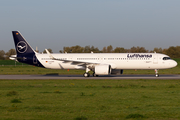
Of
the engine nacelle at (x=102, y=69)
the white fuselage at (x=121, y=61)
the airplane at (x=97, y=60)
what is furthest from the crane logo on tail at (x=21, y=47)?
the engine nacelle at (x=102, y=69)

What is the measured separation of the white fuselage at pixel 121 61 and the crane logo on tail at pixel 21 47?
4.16m

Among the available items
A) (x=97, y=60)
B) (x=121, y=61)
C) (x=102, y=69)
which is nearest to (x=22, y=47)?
(x=97, y=60)

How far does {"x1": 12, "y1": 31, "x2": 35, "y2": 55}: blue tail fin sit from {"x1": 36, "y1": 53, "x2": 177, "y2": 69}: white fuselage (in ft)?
12.1

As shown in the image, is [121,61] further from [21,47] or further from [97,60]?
[21,47]

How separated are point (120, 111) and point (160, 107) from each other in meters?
2.43

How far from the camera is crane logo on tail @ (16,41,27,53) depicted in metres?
39.9

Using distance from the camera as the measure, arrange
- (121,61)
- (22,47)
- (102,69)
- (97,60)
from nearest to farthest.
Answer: (102,69)
(121,61)
(97,60)
(22,47)

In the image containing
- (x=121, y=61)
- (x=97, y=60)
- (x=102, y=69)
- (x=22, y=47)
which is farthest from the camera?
(x=22, y=47)

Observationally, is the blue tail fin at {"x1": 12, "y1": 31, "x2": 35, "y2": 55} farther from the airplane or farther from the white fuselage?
the white fuselage

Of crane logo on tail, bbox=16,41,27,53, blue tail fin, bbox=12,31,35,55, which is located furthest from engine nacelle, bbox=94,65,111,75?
crane logo on tail, bbox=16,41,27,53

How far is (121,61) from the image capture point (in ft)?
120

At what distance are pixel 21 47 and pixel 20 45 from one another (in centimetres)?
39

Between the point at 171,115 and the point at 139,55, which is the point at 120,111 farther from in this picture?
the point at 139,55

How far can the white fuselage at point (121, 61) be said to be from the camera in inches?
1419
